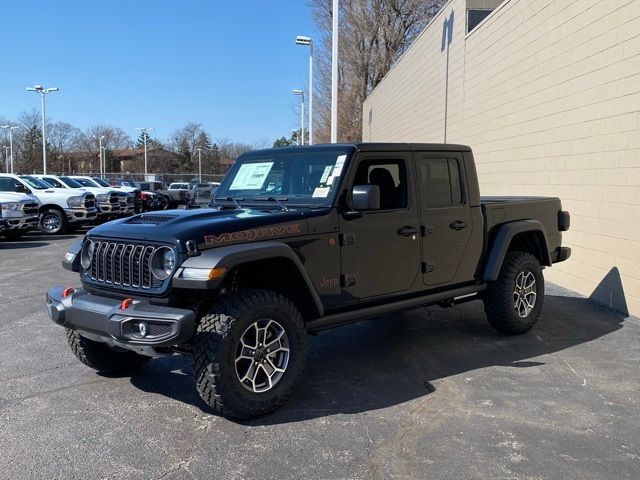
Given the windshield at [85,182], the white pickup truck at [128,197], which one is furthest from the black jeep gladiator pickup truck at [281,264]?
the windshield at [85,182]

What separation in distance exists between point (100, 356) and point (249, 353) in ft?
5.24

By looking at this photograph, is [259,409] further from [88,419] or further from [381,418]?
[88,419]

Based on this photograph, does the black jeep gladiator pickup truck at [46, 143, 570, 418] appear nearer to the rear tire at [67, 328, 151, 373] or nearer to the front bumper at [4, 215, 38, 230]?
the rear tire at [67, 328, 151, 373]

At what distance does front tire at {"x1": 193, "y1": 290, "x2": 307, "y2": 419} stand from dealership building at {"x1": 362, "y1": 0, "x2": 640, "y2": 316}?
16.3 ft

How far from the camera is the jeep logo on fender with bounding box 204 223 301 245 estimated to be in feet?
13.4

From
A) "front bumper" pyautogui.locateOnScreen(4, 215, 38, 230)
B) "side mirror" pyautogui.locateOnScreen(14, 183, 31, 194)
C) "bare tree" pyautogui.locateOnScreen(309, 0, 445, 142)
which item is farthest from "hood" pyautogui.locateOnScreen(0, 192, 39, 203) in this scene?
"bare tree" pyautogui.locateOnScreen(309, 0, 445, 142)

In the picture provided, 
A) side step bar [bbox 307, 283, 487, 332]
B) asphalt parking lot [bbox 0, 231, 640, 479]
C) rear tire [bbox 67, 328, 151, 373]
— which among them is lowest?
asphalt parking lot [bbox 0, 231, 640, 479]

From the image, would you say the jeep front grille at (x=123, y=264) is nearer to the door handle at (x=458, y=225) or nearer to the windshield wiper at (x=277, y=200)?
the windshield wiper at (x=277, y=200)

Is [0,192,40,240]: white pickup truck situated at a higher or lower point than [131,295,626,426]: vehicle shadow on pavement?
higher

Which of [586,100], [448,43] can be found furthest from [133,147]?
[586,100]

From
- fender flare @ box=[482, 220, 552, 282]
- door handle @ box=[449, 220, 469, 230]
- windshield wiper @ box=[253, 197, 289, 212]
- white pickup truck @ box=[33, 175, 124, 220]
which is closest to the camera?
windshield wiper @ box=[253, 197, 289, 212]

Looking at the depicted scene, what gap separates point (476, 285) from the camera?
598 cm

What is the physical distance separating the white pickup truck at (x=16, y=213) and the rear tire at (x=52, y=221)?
6.42 ft

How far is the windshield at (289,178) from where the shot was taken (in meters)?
4.89
